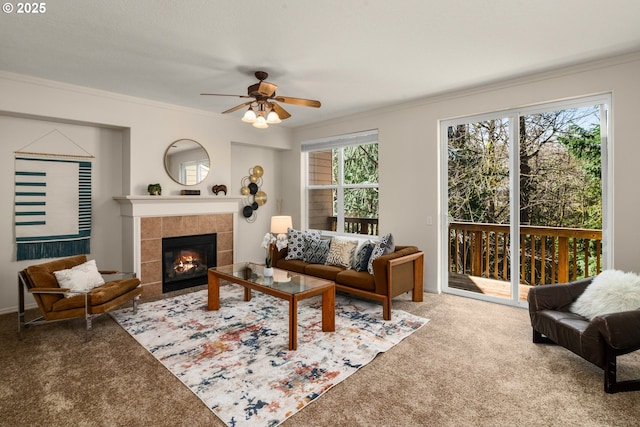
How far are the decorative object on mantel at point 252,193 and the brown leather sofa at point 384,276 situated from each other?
1833 mm

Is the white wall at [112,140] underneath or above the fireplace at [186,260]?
above

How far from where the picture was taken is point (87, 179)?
174 inches

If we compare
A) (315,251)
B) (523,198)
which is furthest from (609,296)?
(315,251)

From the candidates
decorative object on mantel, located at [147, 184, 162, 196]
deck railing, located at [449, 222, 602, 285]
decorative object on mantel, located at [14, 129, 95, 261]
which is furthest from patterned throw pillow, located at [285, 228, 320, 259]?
decorative object on mantel, located at [14, 129, 95, 261]

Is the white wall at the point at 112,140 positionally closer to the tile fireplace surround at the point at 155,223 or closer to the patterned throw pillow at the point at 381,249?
the tile fireplace surround at the point at 155,223

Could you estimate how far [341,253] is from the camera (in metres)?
4.38

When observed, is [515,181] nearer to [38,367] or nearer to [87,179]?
[38,367]

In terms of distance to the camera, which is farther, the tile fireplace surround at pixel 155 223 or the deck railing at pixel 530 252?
the tile fireplace surround at pixel 155 223

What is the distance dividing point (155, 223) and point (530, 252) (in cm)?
480

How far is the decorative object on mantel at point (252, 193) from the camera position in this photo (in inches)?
236

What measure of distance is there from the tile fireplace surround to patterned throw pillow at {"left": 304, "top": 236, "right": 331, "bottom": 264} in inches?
60.8

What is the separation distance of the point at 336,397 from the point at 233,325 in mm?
1561

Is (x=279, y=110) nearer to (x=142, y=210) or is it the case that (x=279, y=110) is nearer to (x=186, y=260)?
(x=142, y=210)

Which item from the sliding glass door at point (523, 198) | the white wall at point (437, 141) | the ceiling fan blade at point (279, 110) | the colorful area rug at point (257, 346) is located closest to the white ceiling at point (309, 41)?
the white wall at point (437, 141)
